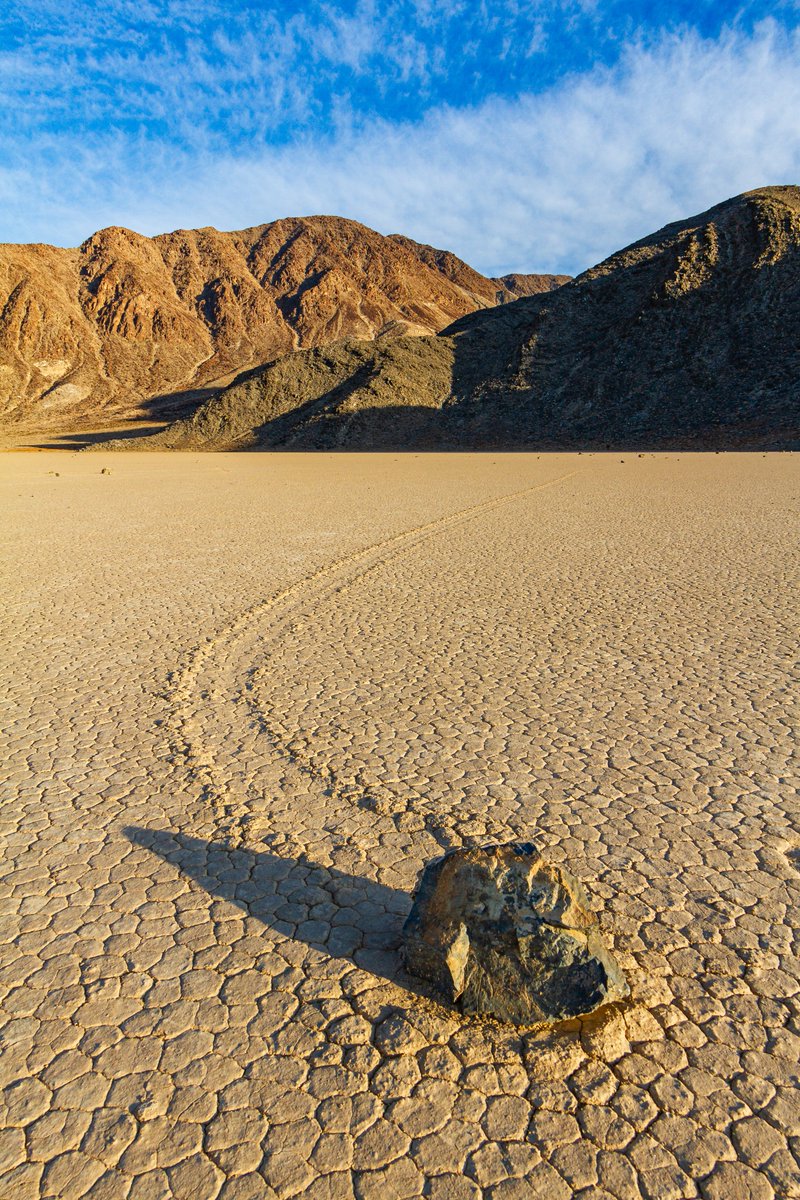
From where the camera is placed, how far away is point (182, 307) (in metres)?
108

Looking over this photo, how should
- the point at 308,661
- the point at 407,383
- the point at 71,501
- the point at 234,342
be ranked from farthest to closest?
the point at 234,342
the point at 407,383
the point at 71,501
the point at 308,661

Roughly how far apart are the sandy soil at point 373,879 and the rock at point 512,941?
11 centimetres

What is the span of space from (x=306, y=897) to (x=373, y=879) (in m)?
0.32

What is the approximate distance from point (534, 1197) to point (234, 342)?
368ft

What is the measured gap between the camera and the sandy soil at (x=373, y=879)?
2.21 metres

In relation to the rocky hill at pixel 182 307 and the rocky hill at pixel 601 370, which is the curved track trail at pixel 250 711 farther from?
the rocky hill at pixel 182 307

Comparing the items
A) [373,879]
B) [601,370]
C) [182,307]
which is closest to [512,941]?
[373,879]

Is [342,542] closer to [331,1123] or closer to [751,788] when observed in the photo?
[751,788]

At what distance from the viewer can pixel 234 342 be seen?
105m

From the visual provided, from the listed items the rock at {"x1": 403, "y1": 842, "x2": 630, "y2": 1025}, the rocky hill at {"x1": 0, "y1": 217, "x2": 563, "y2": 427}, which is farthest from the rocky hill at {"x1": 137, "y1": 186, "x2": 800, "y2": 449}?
the rock at {"x1": 403, "y1": 842, "x2": 630, "y2": 1025}

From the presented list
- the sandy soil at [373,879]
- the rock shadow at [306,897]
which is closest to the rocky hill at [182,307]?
the sandy soil at [373,879]

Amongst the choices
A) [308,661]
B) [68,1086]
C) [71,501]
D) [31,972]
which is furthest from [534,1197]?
[71,501]

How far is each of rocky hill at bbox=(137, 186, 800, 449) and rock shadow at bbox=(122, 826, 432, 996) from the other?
39875mm

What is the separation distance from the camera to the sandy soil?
2211 millimetres
